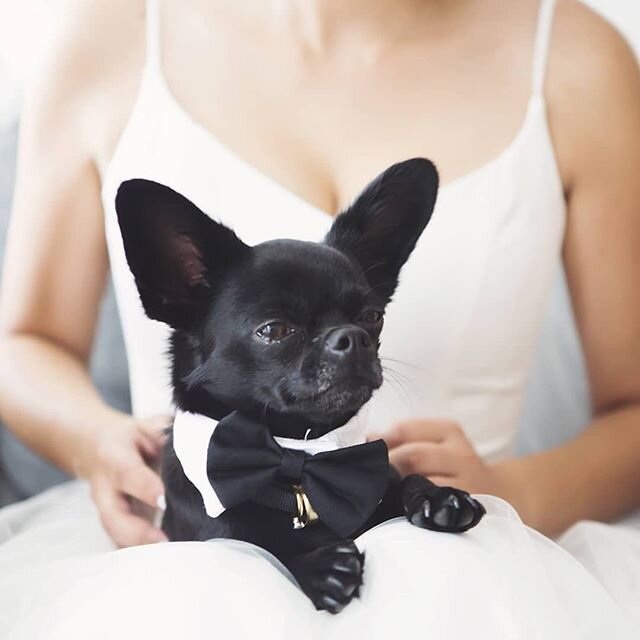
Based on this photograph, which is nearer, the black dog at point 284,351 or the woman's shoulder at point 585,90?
the black dog at point 284,351

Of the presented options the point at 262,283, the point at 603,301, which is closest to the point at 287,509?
the point at 262,283

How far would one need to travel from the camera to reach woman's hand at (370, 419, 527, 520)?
0.96 meters

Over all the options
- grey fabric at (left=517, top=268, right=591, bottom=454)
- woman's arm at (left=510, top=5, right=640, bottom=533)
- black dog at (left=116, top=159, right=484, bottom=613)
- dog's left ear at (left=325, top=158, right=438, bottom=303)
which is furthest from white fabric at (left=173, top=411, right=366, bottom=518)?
grey fabric at (left=517, top=268, right=591, bottom=454)

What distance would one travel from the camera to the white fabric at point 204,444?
Answer: 77cm

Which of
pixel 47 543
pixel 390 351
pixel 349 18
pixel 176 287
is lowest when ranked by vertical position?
pixel 47 543

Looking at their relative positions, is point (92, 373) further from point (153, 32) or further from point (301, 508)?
point (301, 508)

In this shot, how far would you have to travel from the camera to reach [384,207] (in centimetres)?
81

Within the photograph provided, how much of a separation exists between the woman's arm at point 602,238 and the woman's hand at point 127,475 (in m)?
0.44

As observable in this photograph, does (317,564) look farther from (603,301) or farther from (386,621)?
(603,301)

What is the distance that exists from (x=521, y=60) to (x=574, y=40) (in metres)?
0.08

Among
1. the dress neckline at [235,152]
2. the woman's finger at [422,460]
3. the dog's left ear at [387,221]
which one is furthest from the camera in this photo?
the dress neckline at [235,152]

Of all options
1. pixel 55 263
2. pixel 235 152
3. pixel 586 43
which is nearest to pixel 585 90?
pixel 586 43

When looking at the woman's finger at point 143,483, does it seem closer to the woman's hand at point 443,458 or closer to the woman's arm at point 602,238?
the woman's hand at point 443,458

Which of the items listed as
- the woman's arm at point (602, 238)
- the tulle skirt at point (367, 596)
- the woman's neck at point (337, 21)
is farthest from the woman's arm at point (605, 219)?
the tulle skirt at point (367, 596)
